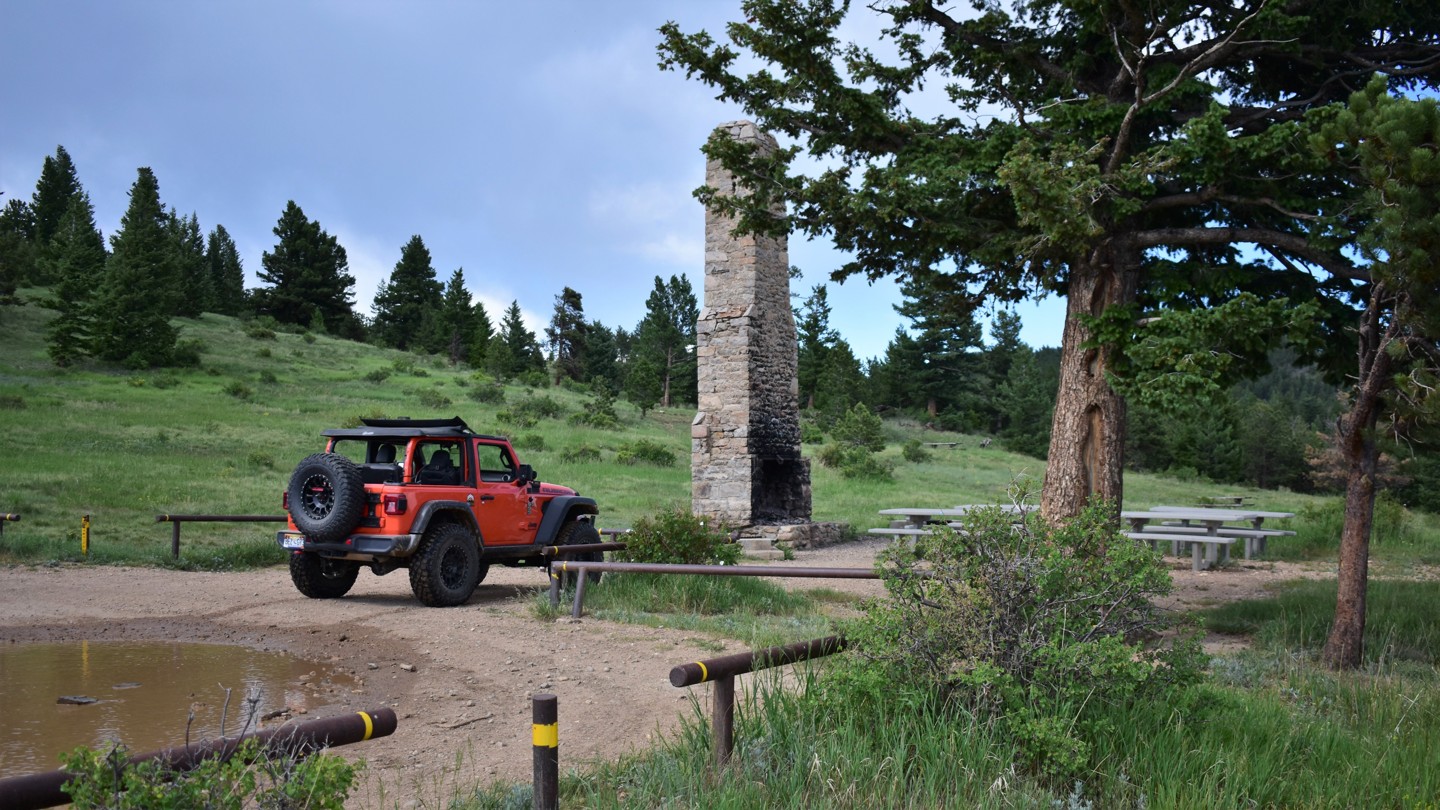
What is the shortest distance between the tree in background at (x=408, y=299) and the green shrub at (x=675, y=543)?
59473 mm

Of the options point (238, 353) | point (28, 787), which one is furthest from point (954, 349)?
point (28, 787)

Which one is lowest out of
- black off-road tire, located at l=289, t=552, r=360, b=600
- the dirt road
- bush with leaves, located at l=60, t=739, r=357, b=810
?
the dirt road

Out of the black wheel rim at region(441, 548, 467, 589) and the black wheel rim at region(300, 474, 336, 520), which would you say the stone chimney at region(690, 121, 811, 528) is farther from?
the black wheel rim at region(300, 474, 336, 520)

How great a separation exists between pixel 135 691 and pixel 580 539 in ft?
18.4

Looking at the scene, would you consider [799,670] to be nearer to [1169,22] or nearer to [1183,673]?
[1183,673]

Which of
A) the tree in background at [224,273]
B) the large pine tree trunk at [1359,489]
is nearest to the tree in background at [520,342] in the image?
the tree in background at [224,273]

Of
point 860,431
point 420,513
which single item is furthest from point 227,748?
point 860,431

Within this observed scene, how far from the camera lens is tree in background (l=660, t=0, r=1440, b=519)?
7637 millimetres

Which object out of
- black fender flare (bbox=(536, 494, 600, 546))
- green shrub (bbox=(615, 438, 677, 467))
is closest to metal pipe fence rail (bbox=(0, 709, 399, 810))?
black fender flare (bbox=(536, 494, 600, 546))

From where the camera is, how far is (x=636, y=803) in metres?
3.70

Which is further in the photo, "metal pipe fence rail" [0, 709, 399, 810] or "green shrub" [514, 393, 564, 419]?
"green shrub" [514, 393, 564, 419]

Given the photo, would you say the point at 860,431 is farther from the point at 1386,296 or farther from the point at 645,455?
the point at 1386,296

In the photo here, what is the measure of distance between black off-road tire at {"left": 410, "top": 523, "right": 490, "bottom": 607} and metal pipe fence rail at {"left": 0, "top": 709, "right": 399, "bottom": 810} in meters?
7.10

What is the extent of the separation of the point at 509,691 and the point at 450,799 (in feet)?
8.05
